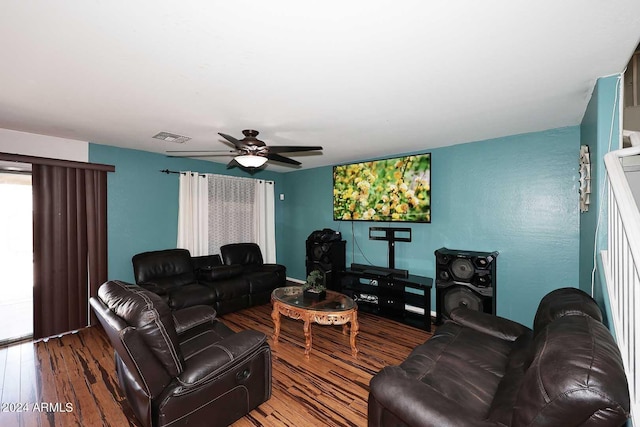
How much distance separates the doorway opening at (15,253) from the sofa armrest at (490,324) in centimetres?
498

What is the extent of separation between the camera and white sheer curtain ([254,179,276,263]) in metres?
5.43

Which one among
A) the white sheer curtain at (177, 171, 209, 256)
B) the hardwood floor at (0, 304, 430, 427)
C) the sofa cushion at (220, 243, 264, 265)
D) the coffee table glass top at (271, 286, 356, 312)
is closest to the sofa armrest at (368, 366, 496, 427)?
the hardwood floor at (0, 304, 430, 427)

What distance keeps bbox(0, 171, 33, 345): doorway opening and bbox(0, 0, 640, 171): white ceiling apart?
5.54 feet

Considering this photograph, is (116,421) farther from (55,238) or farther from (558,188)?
(558,188)

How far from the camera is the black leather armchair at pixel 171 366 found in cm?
153

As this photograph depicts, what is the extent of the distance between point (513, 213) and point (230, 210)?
446 centimetres

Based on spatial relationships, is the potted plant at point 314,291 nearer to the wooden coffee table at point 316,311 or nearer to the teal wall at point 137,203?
the wooden coffee table at point 316,311

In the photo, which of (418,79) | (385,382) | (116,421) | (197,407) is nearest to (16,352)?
(116,421)

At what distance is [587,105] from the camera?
2.29 meters

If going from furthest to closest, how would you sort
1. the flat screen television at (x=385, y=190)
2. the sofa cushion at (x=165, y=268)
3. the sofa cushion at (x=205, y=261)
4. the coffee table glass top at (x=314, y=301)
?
the sofa cushion at (x=205, y=261)
the flat screen television at (x=385, y=190)
the sofa cushion at (x=165, y=268)
the coffee table glass top at (x=314, y=301)

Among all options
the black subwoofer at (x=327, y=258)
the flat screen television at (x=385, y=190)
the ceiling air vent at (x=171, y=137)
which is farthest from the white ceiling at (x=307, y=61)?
the black subwoofer at (x=327, y=258)

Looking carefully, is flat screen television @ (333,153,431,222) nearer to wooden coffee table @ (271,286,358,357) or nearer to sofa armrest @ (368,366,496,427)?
wooden coffee table @ (271,286,358,357)

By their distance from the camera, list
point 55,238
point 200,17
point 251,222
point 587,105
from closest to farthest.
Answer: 1. point 200,17
2. point 587,105
3. point 55,238
4. point 251,222

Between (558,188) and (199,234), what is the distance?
5.08 meters
